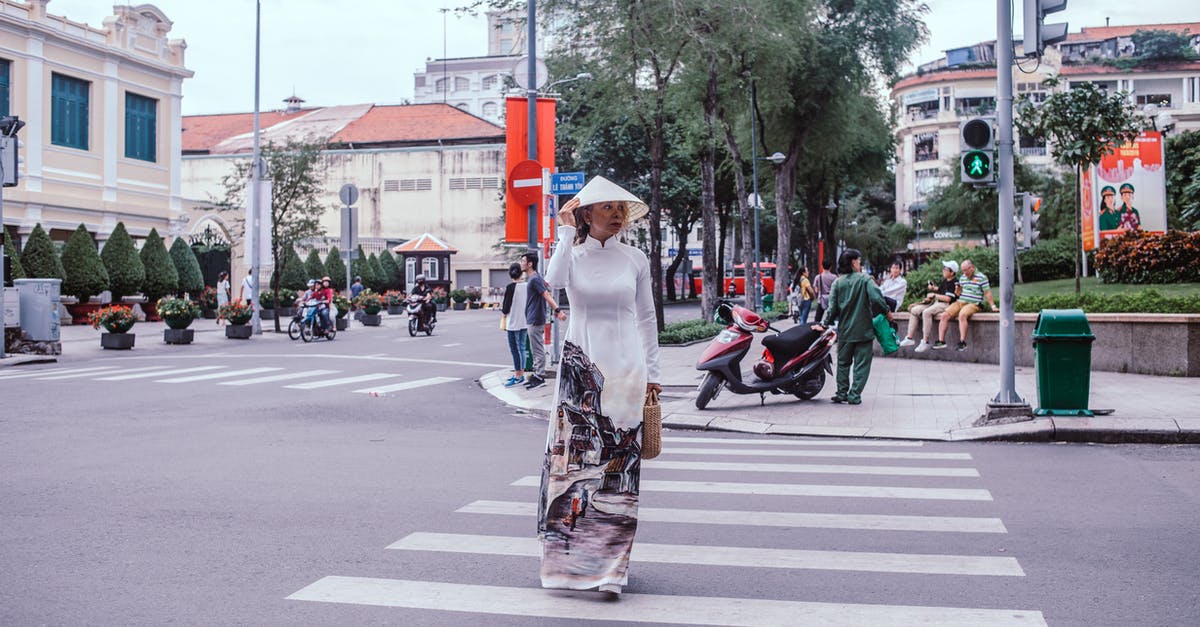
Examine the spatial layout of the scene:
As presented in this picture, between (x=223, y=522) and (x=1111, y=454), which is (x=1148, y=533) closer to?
(x=1111, y=454)

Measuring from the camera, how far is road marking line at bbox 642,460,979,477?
27.9ft

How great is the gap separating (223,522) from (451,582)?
6.58 feet

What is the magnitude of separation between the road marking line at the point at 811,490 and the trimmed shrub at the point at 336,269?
45.0 metres

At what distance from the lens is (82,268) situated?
3259 cm

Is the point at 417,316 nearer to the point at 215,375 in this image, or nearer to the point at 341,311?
the point at 341,311

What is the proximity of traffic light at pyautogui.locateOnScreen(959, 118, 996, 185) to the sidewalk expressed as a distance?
2.56 m

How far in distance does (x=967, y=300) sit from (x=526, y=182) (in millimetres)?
8069

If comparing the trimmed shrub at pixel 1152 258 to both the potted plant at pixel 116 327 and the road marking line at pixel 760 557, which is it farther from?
the potted plant at pixel 116 327

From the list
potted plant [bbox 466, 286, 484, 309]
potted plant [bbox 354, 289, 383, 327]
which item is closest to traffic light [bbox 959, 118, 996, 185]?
potted plant [bbox 354, 289, 383, 327]

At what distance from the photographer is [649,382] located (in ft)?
17.2

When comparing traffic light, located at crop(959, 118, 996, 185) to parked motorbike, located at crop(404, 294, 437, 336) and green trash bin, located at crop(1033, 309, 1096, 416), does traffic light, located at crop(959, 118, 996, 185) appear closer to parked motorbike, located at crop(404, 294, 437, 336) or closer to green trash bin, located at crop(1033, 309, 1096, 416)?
green trash bin, located at crop(1033, 309, 1096, 416)

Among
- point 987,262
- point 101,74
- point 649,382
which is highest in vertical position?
point 101,74

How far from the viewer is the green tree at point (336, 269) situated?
51.2 metres

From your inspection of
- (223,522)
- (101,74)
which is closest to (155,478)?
(223,522)
